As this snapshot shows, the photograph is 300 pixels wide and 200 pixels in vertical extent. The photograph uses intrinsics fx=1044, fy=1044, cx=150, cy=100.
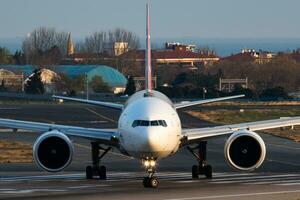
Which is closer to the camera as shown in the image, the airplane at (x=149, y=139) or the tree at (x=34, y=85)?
the airplane at (x=149, y=139)

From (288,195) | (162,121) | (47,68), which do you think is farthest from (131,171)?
(47,68)

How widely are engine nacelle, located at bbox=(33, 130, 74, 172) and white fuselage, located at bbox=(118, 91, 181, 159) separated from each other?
1.75 meters

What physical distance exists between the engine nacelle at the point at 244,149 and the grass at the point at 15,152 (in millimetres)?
14687

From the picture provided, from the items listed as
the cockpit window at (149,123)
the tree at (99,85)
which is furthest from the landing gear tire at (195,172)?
the tree at (99,85)

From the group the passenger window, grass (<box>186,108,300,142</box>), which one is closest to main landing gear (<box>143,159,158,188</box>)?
the passenger window

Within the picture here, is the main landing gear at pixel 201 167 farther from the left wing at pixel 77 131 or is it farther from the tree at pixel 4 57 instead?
the tree at pixel 4 57

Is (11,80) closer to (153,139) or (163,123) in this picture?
(163,123)

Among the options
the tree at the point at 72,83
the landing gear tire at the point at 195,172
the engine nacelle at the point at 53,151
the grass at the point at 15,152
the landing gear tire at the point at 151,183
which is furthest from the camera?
the tree at the point at 72,83

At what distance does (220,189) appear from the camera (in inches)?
1178

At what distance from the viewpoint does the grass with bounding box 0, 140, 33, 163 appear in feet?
148

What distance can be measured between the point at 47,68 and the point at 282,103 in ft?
220

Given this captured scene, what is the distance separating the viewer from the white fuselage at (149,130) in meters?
29.6

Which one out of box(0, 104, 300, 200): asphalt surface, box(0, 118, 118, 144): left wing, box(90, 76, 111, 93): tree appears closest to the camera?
box(0, 104, 300, 200): asphalt surface

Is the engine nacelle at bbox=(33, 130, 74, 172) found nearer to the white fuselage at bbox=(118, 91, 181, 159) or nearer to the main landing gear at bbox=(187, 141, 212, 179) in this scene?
the white fuselage at bbox=(118, 91, 181, 159)
